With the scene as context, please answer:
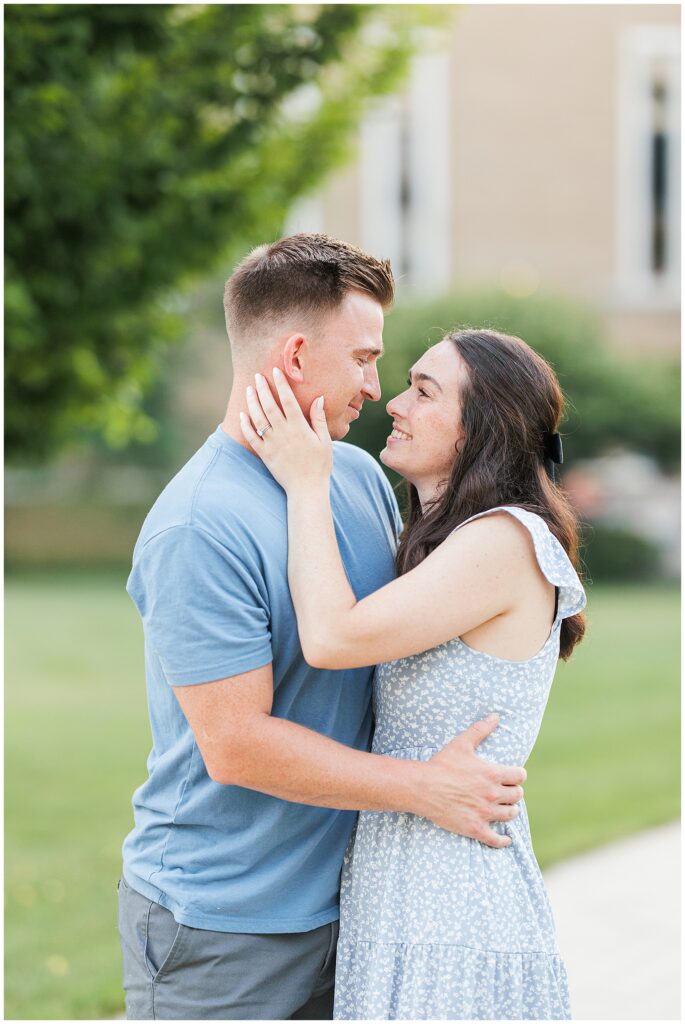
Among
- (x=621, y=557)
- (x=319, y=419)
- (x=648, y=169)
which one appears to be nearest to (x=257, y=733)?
(x=319, y=419)

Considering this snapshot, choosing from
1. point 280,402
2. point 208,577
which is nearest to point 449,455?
point 280,402

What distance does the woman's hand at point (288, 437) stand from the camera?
2.42 m

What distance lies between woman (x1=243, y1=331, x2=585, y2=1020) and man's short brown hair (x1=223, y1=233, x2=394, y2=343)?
184 mm

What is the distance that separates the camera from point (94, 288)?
18.4 feet

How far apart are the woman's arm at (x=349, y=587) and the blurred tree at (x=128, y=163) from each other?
2.55 metres

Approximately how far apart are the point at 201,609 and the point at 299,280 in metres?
0.78

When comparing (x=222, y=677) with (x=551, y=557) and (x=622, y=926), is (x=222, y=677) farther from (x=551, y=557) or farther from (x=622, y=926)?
(x=622, y=926)

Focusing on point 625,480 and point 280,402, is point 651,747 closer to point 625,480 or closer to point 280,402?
point 280,402

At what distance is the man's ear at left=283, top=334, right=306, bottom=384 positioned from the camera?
248 centimetres

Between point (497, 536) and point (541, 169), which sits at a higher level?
point (541, 169)

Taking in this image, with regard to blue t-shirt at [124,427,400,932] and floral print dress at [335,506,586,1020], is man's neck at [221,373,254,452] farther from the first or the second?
floral print dress at [335,506,586,1020]

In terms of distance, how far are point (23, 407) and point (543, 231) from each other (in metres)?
25.1

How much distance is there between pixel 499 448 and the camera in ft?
8.30

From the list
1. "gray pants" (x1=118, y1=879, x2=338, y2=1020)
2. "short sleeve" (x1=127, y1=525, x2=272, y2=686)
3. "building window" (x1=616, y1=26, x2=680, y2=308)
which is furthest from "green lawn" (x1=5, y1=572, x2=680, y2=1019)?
"building window" (x1=616, y1=26, x2=680, y2=308)
